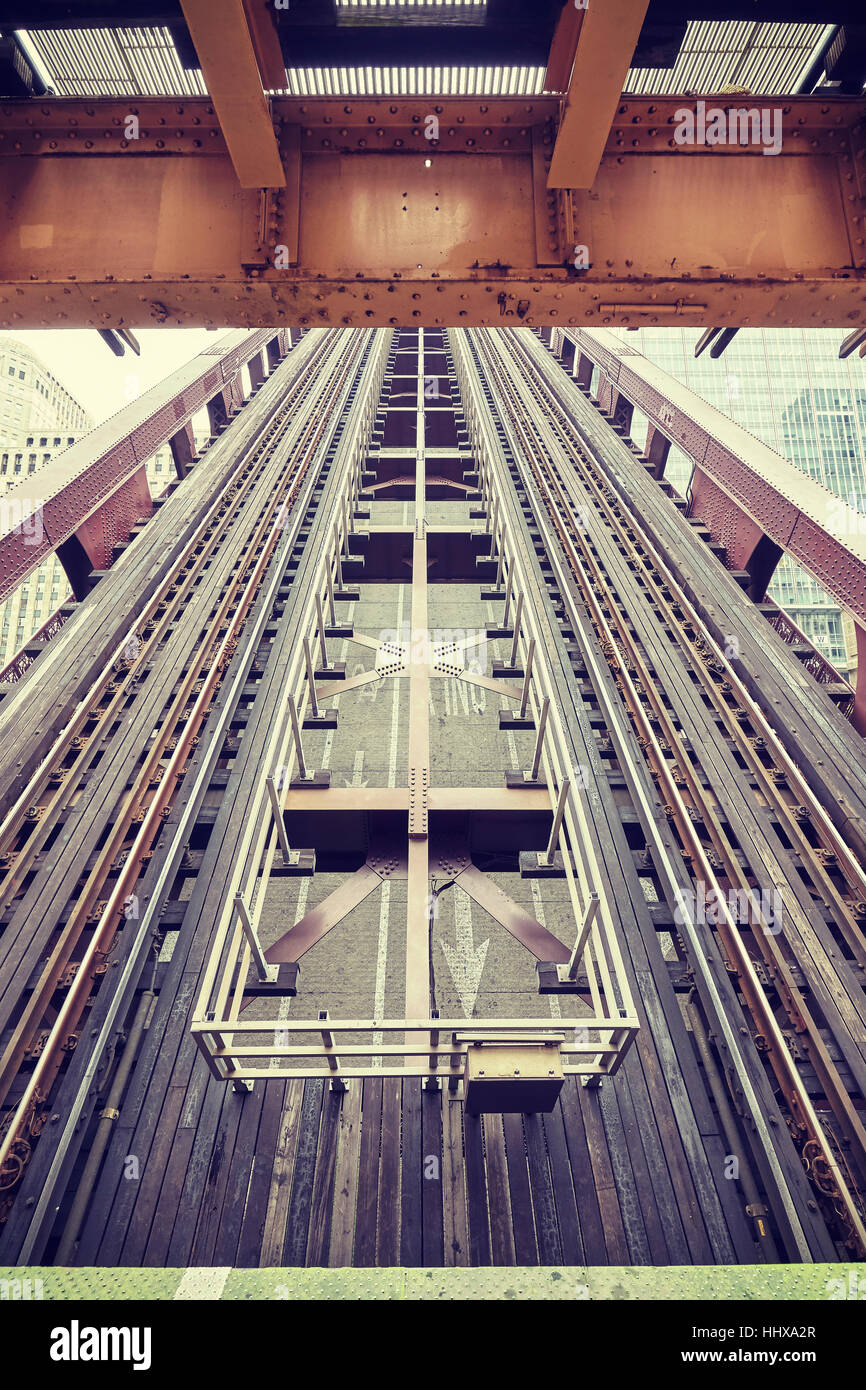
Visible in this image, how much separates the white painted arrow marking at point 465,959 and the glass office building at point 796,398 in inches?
3012

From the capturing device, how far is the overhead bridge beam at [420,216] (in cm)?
412

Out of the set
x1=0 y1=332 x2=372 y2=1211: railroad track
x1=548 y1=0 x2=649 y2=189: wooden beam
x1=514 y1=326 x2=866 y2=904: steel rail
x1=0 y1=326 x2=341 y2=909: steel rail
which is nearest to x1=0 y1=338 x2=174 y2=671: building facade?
x1=0 y1=326 x2=341 y2=909: steel rail

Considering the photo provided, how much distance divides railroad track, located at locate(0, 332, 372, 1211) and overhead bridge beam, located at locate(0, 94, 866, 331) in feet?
14.4

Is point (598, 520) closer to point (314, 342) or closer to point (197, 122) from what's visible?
point (197, 122)

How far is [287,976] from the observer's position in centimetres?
467

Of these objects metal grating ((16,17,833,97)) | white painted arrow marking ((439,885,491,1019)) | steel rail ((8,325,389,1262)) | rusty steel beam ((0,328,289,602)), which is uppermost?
metal grating ((16,17,833,97))

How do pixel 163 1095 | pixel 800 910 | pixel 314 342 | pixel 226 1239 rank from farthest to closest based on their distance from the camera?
pixel 314 342 → pixel 800 910 → pixel 163 1095 → pixel 226 1239

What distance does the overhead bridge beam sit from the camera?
4.12 metres

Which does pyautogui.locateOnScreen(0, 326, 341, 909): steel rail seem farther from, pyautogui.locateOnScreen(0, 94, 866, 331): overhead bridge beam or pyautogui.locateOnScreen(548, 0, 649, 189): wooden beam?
pyautogui.locateOnScreen(548, 0, 649, 189): wooden beam

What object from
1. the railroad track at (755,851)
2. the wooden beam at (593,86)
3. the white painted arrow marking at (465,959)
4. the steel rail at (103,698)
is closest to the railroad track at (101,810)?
the steel rail at (103,698)

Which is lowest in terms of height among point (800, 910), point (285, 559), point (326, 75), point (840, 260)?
point (800, 910)
